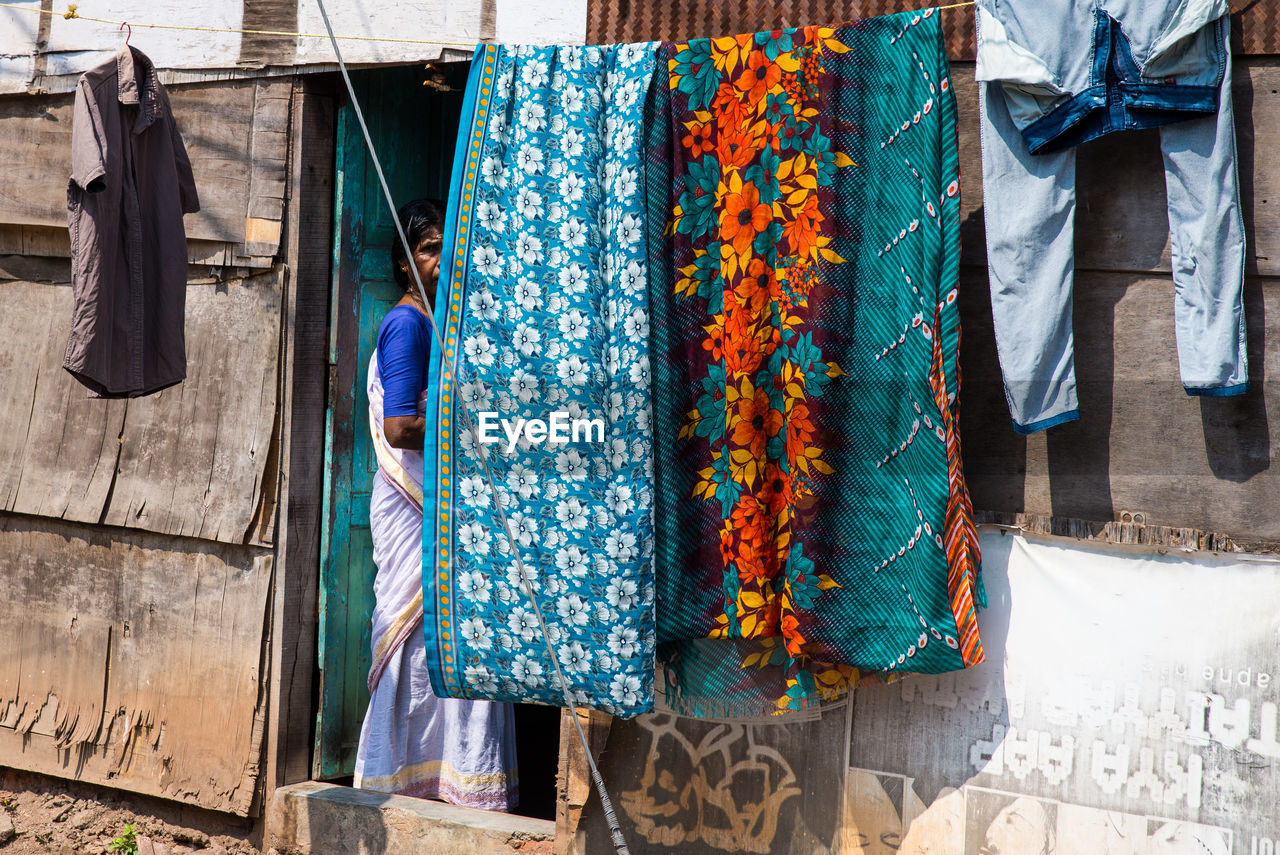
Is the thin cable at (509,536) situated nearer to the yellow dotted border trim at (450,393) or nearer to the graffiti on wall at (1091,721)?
the yellow dotted border trim at (450,393)

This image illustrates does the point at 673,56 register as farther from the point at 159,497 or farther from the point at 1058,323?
the point at 159,497

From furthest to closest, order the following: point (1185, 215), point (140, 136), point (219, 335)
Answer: point (219, 335)
point (140, 136)
point (1185, 215)

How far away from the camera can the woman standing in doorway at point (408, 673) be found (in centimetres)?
353

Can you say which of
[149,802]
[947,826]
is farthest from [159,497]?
[947,826]

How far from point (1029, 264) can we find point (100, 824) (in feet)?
11.8

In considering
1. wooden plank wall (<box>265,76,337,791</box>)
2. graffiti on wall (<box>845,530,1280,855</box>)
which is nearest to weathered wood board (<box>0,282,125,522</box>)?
wooden plank wall (<box>265,76,337,791</box>)

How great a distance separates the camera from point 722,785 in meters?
2.96

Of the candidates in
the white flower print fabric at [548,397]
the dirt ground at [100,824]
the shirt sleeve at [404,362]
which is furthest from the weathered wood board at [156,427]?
the white flower print fabric at [548,397]

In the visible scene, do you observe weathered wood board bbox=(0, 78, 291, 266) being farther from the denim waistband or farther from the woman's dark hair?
the denim waistband

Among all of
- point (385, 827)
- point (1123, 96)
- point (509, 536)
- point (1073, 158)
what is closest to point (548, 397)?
point (509, 536)

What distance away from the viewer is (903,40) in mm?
2557

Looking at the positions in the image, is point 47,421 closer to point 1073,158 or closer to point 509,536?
point 509,536

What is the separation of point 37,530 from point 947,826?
331cm

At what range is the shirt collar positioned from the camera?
10.0ft
